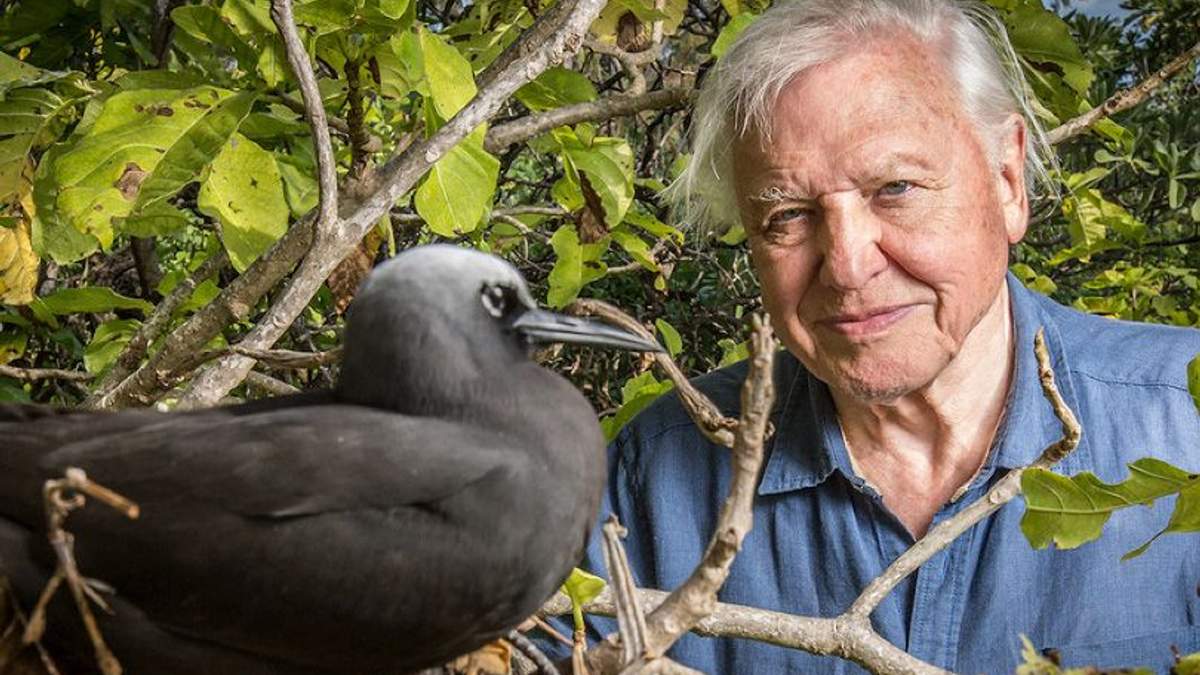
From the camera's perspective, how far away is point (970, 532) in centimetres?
216

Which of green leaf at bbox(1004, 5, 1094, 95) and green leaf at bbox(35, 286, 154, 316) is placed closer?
green leaf at bbox(35, 286, 154, 316)

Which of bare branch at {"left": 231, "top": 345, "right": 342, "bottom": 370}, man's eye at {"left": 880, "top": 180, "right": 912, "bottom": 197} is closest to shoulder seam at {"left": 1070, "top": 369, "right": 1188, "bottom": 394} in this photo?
man's eye at {"left": 880, "top": 180, "right": 912, "bottom": 197}

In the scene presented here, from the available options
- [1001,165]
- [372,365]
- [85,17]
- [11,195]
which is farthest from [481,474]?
[85,17]

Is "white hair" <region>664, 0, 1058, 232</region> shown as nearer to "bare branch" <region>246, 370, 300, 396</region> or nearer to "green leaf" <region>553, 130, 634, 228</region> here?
"green leaf" <region>553, 130, 634, 228</region>

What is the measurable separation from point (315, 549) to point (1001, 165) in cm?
176

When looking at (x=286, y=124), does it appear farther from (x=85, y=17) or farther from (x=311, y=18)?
(x=85, y=17)

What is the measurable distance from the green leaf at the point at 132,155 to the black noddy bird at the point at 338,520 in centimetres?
92

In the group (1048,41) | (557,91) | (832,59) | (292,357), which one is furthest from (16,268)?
(1048,41)

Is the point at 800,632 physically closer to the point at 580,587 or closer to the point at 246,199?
the point at 580,587

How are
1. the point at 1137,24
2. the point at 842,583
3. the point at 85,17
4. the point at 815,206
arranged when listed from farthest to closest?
the point at 1137,24
the point at 85,17
the point at 842,583
the point at 815,206

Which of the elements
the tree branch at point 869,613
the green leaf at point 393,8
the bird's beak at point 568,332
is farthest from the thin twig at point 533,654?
the green leaf at point 393,8

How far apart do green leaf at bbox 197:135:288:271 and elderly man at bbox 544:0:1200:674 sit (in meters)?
0.77

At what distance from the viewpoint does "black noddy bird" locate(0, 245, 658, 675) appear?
0.78m

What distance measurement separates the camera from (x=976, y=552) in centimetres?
215
